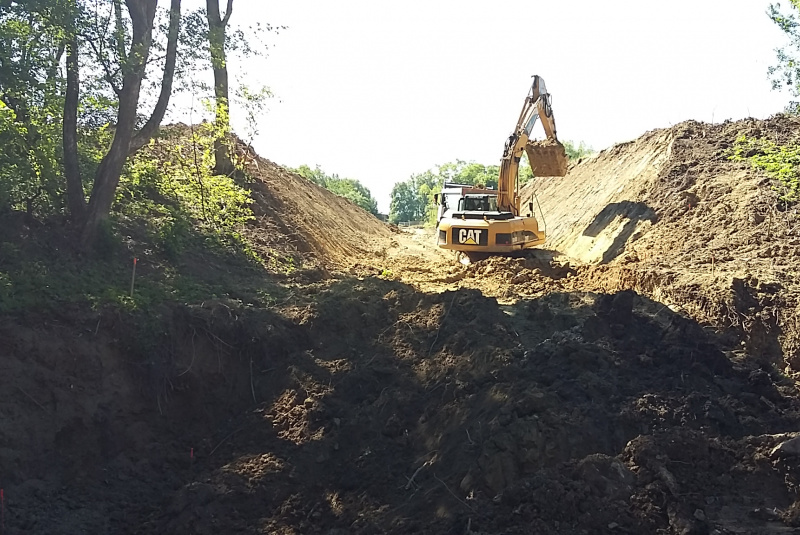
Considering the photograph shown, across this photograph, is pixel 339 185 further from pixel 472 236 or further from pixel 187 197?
pixel 187 197

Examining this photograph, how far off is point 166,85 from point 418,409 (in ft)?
21.8

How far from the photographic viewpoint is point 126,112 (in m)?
10.3

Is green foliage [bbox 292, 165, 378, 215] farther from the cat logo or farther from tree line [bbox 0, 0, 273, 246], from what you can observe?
tree line [bbox 0, 0, 273, 246]

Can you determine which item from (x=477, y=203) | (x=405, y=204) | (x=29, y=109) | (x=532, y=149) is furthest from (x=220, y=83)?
(x=405, y=204)

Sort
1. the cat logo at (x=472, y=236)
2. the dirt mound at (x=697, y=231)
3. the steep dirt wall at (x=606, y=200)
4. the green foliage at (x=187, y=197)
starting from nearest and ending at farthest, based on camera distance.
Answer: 1. the dirt mound at (x=697, y=231)
2. the green foliage at (x=187, y=197)
3. the cat logo at (x=472, y=236)
4. the steep dirt wall at (x=606, y=200)

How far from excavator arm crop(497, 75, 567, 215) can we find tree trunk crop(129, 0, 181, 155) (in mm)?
9327

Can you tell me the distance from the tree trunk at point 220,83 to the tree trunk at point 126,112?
3.57ft

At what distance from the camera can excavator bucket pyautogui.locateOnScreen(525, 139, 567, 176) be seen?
18.8 metres

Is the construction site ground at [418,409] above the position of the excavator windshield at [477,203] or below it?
below

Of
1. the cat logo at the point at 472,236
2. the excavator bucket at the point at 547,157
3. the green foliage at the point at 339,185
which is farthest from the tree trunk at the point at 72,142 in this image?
the green foliage at the point at 339,185

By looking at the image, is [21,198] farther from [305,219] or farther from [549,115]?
[549,115]

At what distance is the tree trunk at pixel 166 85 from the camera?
1057cm

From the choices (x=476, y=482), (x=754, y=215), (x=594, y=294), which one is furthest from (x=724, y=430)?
(x=754, y=215)

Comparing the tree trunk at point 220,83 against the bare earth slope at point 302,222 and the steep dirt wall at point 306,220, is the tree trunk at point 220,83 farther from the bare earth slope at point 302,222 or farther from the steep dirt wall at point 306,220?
the steep dirt wall at point 306,220
